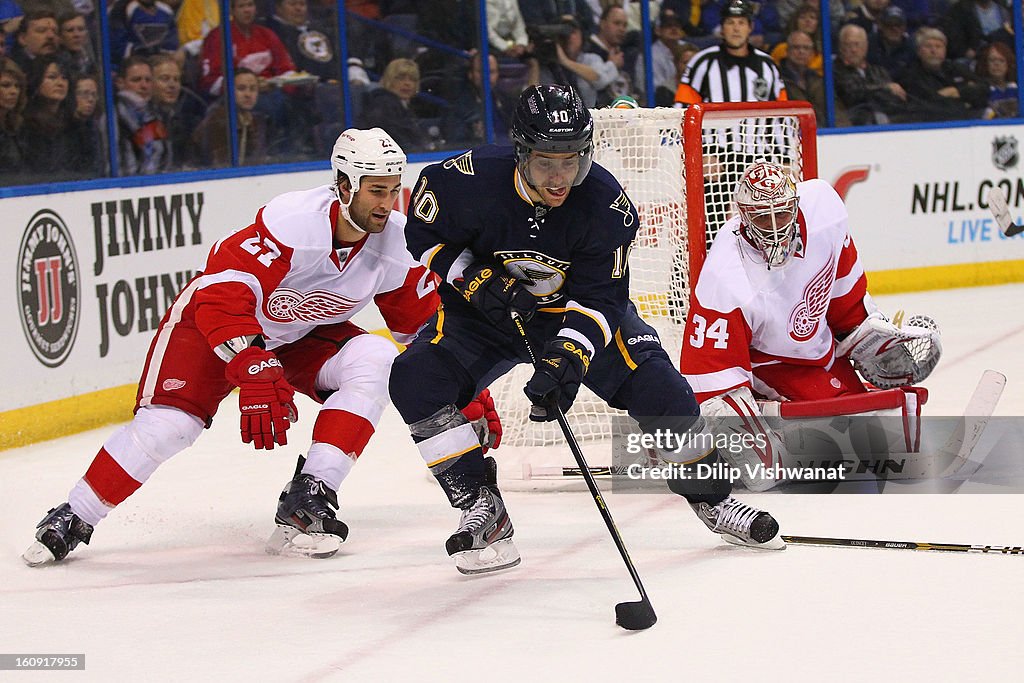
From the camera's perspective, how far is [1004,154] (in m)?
8.48

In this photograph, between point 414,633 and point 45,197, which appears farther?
point 45,197

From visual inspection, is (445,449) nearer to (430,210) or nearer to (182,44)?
(430,210)

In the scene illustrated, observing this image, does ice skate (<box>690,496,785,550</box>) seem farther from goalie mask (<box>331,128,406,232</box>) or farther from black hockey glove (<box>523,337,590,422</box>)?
goalie mask (<box>331,128,406,232</box>)

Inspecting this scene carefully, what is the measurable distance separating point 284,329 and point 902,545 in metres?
1.61

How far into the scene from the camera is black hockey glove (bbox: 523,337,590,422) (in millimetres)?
3193

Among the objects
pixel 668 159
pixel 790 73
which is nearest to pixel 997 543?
pixel 668 159

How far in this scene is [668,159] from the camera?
5109 mm

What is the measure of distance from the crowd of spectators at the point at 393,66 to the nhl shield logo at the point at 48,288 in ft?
0.91

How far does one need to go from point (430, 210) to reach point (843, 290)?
1.53 m

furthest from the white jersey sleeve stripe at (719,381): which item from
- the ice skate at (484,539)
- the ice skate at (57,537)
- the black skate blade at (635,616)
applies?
A: the ice skate at (57,537)

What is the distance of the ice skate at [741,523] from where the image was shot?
348cm

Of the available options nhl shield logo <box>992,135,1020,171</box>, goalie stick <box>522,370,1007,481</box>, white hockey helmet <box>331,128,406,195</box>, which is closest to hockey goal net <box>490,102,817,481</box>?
goalie stick <box>522,370,1007,481</box>

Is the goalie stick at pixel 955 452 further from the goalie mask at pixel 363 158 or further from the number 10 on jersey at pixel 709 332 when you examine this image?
the goalie mask at pixel 363 158

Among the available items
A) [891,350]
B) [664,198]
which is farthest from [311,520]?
[664,198]
